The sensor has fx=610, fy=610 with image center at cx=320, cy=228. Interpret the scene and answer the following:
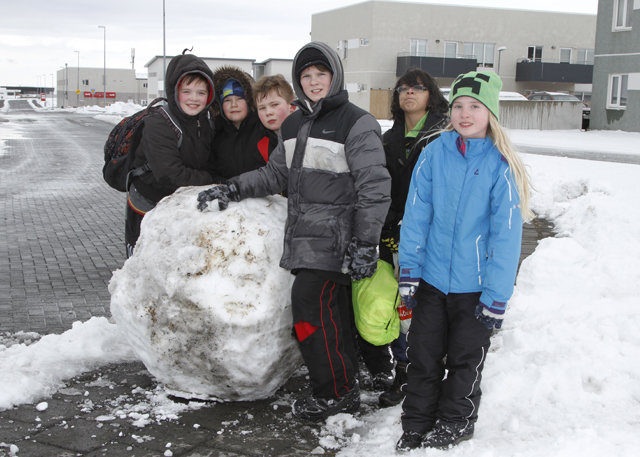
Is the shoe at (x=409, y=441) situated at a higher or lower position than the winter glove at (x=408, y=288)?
lower

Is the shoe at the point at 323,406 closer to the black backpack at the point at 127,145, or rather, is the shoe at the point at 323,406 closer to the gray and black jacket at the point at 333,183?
the gray and black jacket at the point at 333,183

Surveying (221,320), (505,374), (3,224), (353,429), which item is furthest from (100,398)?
(3,224)

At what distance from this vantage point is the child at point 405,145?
11.6 feet

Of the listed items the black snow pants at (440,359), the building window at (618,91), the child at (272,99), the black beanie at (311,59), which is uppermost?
the building window at (618,91)

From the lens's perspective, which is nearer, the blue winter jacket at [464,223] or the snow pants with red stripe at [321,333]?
the blue winter jacket at [464,223]

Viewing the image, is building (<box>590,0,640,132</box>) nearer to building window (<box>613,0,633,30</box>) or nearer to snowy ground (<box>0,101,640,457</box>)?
building window (<box>613,0,633,30</box>)

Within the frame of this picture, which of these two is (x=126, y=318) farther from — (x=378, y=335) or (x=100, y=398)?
(x=378, y=335)

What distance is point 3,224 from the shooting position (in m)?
8.35

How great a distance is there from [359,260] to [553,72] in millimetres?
40877

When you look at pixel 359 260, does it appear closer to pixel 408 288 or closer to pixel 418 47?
pixel 408 288

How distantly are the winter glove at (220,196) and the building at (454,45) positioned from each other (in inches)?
1330

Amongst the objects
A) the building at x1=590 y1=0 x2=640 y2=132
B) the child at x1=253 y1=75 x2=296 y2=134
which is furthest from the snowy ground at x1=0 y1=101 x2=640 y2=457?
the building at x1=590 y1=0 x2=640 y2=132

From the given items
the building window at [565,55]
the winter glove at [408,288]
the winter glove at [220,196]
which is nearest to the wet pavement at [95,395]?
the winter glove at [408,288]

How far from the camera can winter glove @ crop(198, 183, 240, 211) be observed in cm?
334
